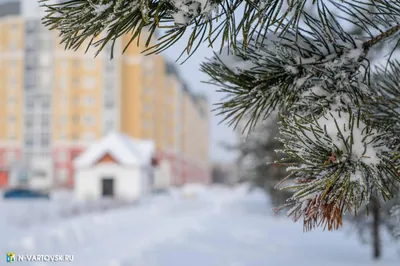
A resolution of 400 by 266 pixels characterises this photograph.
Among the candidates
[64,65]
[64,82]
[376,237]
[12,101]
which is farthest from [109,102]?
[376,237]

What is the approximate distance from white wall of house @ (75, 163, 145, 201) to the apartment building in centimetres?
2052

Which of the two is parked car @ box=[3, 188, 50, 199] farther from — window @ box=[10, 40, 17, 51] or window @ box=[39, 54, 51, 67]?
window @ box=[10, 40, 17, 51]

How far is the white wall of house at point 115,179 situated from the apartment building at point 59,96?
67.3ft

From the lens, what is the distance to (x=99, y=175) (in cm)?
3145

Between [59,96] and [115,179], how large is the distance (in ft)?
83.3

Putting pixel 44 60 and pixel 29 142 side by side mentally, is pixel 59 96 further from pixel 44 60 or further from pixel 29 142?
pixel 29 142

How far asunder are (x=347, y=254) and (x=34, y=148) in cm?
4944

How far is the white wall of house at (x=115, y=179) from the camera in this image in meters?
31.3

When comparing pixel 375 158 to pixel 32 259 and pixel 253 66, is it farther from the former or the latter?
pixel 32 259

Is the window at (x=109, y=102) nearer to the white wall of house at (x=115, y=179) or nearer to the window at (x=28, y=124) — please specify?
the window at (x=28, y=124)

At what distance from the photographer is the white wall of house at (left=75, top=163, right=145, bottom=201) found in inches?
1233

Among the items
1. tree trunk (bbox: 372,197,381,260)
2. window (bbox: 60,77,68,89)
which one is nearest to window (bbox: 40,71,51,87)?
window (bbox: 60,77,68,89)

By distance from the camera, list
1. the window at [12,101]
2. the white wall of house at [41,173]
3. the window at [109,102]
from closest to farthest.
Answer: the white wall of house at [41,173] < the window at [109,102] < the window at [12,101]

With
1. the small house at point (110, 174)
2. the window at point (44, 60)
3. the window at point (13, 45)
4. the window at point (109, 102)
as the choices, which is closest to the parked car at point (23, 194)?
the small house at point (110, 174)
